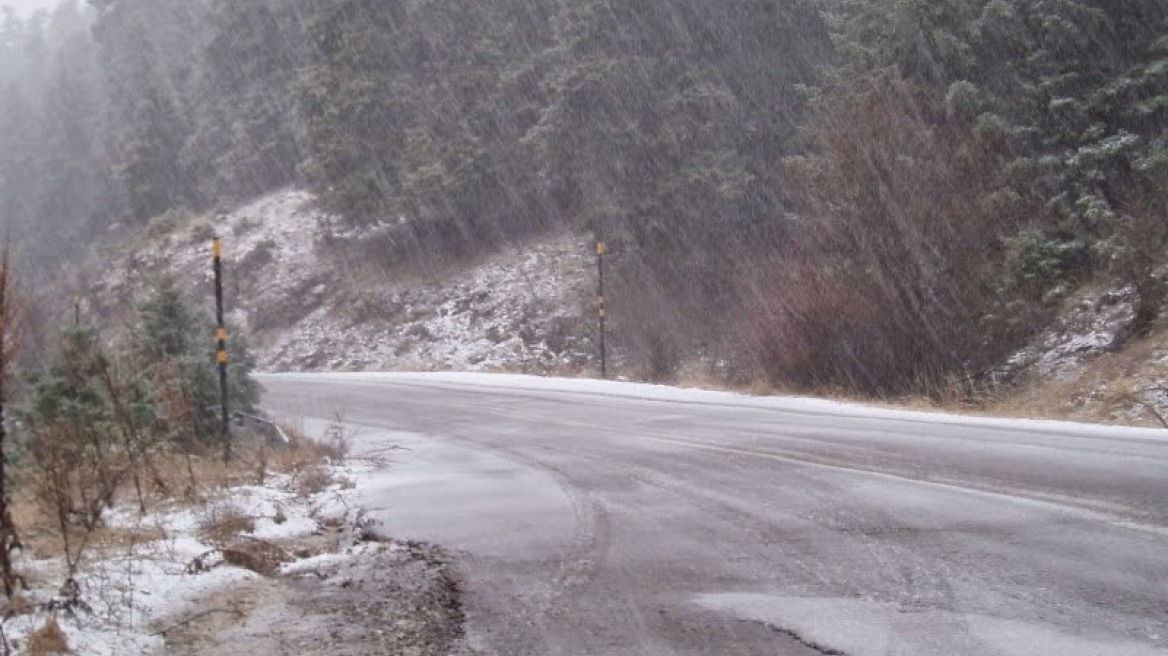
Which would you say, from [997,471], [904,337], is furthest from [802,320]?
[997,471]

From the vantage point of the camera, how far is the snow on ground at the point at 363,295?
3350cm

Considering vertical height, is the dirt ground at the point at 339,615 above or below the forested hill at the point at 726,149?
below

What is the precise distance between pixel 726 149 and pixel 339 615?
26979mm

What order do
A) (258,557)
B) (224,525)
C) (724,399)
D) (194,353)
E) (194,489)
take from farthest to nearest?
1. (724,399)
2. (194,353)
3. (194,489)
4. (224,525)
5. (258,557)

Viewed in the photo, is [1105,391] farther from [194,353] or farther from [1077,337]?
[194,353]

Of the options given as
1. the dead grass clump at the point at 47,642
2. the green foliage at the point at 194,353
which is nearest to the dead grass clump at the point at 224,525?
the dead grass clump at the point at 47,642

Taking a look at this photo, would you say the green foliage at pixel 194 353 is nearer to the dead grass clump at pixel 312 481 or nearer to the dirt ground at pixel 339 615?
the dead grass clump at pixel 312 481

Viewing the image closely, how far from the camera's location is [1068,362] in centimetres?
1692

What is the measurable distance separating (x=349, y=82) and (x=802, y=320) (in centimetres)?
2484

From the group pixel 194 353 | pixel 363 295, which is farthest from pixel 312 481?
pixel 363 295

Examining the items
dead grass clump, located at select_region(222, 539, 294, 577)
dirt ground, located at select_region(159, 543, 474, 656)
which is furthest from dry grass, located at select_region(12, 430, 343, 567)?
dirt ground, located at select_region(159, 543, 474, 656)

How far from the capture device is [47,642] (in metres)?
4.88

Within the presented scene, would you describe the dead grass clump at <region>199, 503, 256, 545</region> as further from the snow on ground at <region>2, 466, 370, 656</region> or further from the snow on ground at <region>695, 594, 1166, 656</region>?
the snow on ground at <region>695, 594, 1166, 656</region>

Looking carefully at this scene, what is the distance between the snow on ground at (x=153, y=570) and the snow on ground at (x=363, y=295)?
21049 mm
